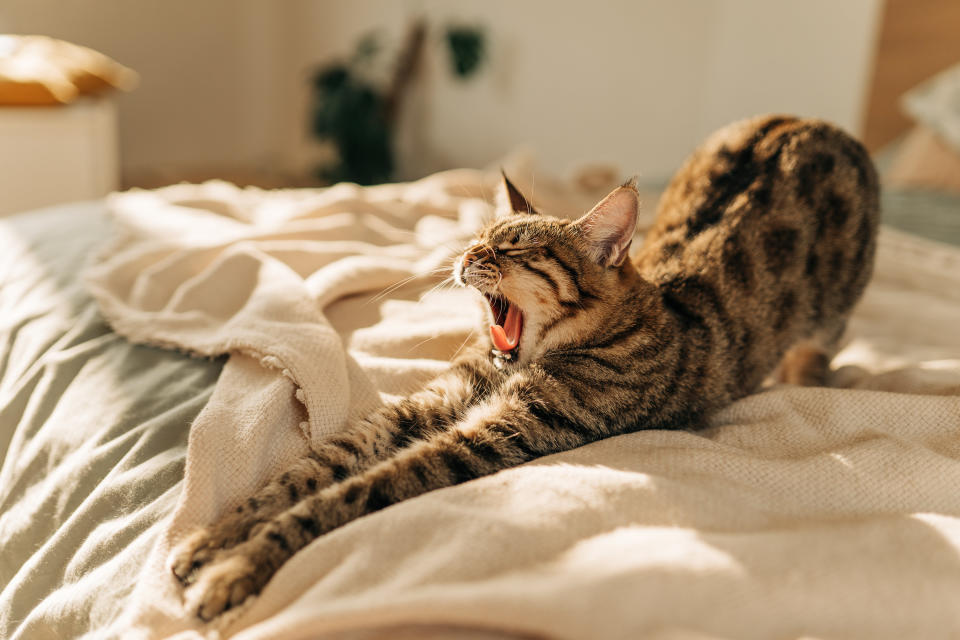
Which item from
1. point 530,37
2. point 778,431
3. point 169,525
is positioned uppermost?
point 530,37

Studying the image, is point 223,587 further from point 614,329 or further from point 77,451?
point 614,329

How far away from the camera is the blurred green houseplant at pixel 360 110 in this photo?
466 centimetres

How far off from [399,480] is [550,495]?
221 mm

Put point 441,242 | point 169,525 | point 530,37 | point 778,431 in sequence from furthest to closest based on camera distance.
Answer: point 530,37
point 441,242
point 778,431
point 169,525

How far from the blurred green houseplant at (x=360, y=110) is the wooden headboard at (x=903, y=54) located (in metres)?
2.12

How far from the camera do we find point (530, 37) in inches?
168

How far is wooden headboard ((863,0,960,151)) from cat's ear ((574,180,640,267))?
284cm

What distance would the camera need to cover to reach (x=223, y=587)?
809mm

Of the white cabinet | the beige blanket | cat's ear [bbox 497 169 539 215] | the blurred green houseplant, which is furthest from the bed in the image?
the blurred green houseplant

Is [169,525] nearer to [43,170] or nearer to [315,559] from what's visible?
[315,559]

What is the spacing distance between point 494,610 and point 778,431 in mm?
565

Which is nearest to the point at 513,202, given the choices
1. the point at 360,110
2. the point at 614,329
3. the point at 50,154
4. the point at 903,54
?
the point at 614,329

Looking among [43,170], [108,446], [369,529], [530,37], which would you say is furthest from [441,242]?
[530,37]

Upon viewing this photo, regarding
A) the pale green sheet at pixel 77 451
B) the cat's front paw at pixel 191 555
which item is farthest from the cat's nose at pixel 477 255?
the cat's front paw at pixel 191 555
